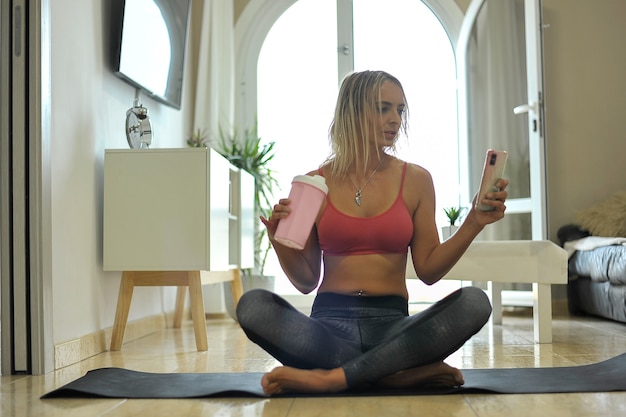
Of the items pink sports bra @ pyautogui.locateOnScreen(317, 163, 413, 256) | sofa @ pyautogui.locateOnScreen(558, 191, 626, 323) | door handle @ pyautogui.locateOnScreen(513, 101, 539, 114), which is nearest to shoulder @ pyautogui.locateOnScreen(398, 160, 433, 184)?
pink sports bra @ pyautogui.locateOnScreen(317, 163, 413, 256)

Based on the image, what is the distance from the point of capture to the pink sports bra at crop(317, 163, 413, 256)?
209cm

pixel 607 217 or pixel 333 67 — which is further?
pixel 333 67

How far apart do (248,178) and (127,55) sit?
118 centimetres

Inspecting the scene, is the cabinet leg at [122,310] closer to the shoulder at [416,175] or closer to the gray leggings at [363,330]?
the gray leggings at [363,330]

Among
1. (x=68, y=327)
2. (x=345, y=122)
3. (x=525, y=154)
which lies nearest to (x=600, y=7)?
(x=525, y=154)

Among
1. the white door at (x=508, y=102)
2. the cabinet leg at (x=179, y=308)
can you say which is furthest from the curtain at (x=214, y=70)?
the white door at (x=508, y=102)

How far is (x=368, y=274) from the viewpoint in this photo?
6.81 feet

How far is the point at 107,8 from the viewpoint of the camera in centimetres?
341

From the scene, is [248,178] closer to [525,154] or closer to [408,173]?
[525,154]

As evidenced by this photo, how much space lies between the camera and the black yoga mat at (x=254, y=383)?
195cm

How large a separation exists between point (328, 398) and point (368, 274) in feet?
1.17

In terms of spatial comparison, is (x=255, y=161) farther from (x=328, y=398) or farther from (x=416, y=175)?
(x=328, y=398)

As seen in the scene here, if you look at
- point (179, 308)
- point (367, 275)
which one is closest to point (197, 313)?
point (179, 308)

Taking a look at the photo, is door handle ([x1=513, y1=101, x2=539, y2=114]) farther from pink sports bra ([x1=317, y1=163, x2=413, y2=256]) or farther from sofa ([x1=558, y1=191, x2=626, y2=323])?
pink sports bra ([x1=317, y1=163, x2=413, y2=256])
